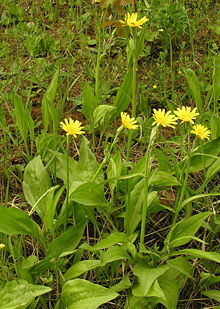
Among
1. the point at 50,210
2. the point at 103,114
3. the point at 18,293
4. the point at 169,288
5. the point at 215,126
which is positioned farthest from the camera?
the point at 103,114

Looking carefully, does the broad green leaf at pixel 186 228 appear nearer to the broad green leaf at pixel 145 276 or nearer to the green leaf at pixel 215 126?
the broad green leaf at pixel 145 276

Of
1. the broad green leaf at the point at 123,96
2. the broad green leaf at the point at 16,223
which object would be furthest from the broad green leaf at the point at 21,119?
the broad green leaf at the point at 16,223

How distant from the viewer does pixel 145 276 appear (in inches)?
67.0

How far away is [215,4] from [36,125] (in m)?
1.64

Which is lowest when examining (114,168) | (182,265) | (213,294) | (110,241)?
(213,294)

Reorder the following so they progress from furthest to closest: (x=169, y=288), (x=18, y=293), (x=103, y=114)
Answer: (x=103, y=114) < (x=169, y=288) < (x=18, y=293)

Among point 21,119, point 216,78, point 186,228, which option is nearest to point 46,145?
point 21,119

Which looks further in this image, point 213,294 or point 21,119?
point 21,119

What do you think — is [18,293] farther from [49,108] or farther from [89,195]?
[49,108]

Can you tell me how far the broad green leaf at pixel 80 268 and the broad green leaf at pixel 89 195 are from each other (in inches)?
9.2

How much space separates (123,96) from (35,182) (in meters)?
0.69

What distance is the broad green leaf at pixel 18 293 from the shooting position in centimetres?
161

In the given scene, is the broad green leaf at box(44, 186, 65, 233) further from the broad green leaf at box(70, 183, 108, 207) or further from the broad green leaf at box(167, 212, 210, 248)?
the broad green leaf at box(167, 212, 210, 248)

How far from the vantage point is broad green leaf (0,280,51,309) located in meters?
1.61
